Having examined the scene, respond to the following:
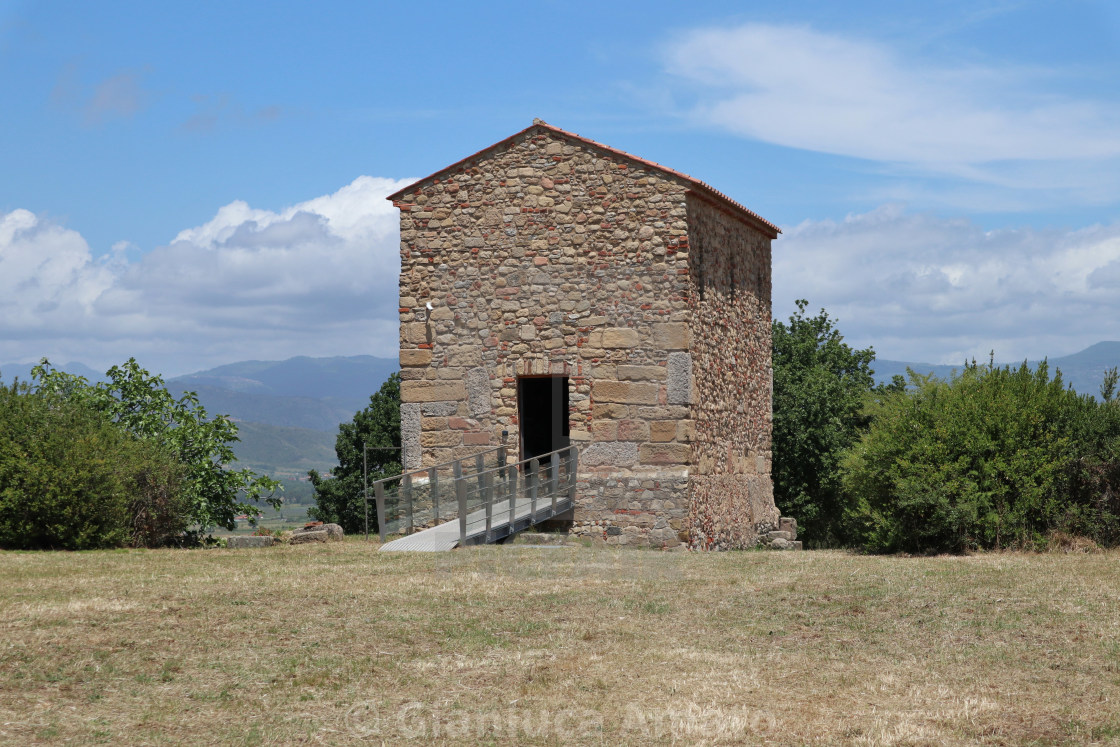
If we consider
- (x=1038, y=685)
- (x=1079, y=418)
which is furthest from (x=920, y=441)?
(x=1038, y=685)

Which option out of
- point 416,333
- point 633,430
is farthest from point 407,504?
point 633,430

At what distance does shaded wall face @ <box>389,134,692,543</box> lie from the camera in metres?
17.5

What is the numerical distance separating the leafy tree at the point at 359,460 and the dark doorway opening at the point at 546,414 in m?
17.7

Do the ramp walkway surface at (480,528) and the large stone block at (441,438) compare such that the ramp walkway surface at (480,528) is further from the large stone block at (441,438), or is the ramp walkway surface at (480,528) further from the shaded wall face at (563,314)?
the large stone block at (441,438)

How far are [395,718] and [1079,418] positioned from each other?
12.4 meters

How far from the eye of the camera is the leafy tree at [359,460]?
38594 millimetres

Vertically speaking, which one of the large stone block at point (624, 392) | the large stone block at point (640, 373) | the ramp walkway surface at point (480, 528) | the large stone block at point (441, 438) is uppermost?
the large stone block at point (640, 373)

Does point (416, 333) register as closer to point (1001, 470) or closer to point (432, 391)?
point (432, 391)

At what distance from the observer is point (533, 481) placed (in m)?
17.2

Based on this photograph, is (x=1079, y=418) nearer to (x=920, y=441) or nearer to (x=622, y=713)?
(x=920, y=441)

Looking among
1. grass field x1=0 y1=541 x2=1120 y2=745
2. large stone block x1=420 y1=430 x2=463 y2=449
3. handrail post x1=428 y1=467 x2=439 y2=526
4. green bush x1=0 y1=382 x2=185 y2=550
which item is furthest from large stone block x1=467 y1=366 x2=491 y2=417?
green bush x1=0 y1=382 x2=185 y2=550

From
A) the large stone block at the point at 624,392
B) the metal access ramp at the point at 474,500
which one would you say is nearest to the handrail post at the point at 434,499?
the metal access ramp at the point at 474,500

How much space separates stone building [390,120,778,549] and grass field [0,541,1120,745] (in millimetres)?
4052

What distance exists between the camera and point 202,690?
7961 mm
